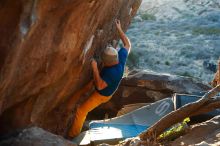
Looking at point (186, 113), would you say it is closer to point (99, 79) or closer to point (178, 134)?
point (178, 134)

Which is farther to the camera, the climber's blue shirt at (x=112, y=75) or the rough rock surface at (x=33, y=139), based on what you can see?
the climber's blue shirt at (x=112, y=75)

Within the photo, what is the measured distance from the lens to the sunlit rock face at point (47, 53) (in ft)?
21.7

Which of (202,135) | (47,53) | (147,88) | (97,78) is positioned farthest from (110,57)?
(147,88)

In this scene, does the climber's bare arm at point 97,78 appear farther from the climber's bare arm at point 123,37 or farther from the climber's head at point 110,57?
the climber's bare arm at point 123,37

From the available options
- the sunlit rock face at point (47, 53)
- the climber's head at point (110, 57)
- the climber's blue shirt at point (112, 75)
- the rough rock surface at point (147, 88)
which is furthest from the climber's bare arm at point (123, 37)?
the rough rock surface at point (147, 88)

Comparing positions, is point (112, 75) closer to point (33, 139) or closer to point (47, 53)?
point (47, 53)

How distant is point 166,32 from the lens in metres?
43.4

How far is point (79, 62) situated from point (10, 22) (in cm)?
251

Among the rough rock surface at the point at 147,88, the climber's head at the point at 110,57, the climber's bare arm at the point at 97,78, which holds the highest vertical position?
the climber's head at the point at 110,57

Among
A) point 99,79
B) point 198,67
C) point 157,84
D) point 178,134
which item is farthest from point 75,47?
point 198,67

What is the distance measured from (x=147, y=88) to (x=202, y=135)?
7445 mm

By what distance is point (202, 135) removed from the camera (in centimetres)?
861

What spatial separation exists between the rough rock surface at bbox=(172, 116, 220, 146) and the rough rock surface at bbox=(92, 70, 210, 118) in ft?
21.0

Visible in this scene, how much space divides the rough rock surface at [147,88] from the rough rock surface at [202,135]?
639cm
